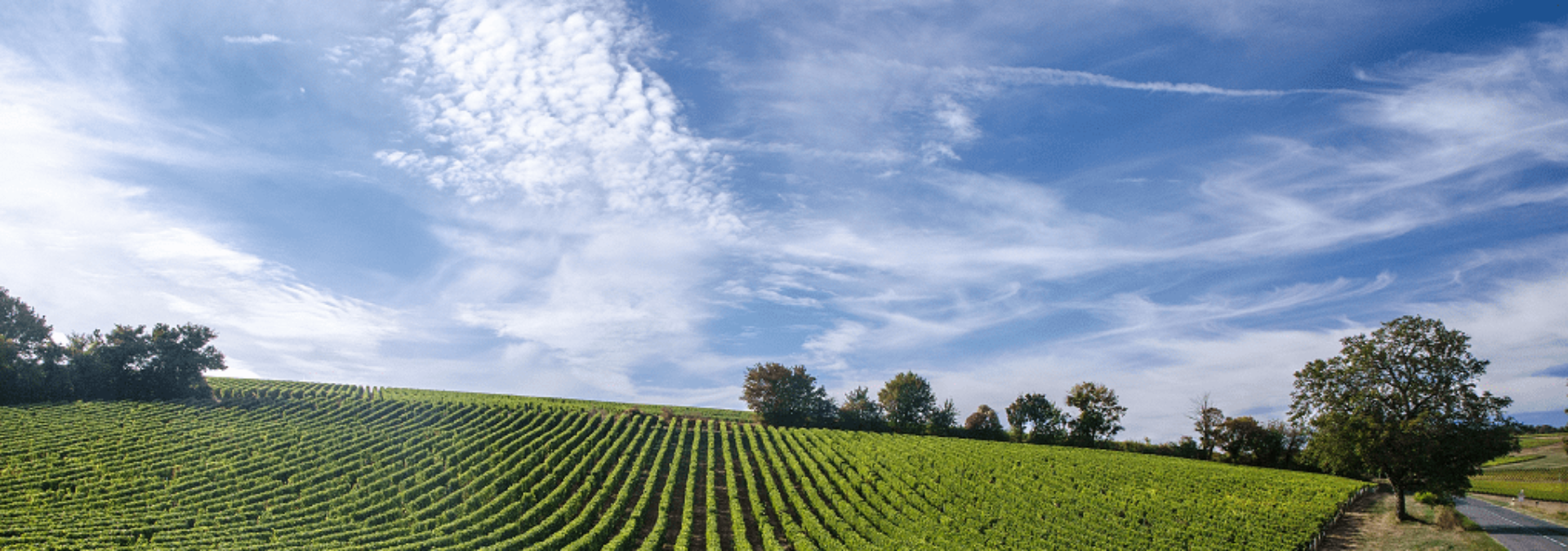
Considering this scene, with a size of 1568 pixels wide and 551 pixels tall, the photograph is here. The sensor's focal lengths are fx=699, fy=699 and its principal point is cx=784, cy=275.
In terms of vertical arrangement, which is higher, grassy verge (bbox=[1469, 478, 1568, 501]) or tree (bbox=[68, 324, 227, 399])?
tree (bbox=[68, 324, 227, 399])

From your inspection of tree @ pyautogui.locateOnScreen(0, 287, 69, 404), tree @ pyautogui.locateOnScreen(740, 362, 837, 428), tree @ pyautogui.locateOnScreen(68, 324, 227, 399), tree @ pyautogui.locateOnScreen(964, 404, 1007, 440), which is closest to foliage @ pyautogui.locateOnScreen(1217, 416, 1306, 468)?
tree @ pyautogui.locateOnScreen(964, 404, 1007, 440)

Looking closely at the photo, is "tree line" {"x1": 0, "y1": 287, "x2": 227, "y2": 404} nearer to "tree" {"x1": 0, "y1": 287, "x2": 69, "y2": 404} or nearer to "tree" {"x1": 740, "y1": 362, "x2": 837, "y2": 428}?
"tree" {"x1": 0, "y1": 287, "x2": 69, "y2": 404}

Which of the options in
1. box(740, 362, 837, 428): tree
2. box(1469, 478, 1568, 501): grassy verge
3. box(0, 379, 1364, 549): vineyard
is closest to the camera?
box(0, 379, 1364, 549): vineyard

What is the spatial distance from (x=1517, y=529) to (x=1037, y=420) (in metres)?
44.6

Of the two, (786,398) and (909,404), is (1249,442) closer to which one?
(909,404)

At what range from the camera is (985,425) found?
79.5 m

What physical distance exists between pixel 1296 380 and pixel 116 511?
66.0m

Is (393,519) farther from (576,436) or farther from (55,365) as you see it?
(55,365)

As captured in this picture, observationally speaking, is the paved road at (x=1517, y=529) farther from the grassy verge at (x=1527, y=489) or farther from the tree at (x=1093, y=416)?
the tree at (x=1093, y=416)

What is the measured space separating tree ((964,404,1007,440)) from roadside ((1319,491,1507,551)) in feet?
126

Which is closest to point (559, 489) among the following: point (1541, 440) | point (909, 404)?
point (909, 404)

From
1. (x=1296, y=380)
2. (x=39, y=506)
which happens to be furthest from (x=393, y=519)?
(x=1296, y=380)

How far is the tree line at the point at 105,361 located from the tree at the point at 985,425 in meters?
78.3

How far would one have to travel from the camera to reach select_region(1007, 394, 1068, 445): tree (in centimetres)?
7775
